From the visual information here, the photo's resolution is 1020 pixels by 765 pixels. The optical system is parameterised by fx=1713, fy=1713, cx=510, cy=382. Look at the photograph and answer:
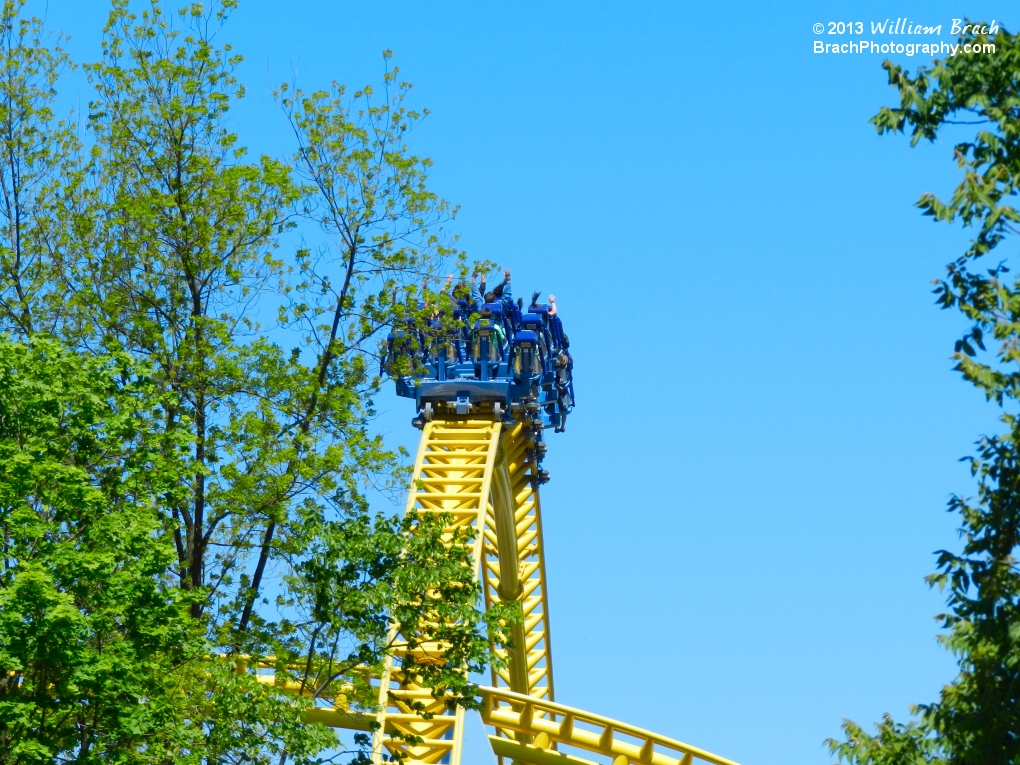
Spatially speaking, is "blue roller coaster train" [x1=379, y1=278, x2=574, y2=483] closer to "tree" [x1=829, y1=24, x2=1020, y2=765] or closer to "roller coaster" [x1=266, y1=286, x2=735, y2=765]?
"roller coaster" [x1=266, y1=286, x2=735, y2=765]

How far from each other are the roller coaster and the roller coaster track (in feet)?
0.07

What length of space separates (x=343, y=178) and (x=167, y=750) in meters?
7.25

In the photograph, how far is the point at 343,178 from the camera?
66.7ft

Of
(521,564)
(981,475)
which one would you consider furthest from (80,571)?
(521,564)

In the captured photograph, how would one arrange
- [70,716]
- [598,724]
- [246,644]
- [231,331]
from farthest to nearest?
[598,724] → [231,331] → [246,644] → [70,716]

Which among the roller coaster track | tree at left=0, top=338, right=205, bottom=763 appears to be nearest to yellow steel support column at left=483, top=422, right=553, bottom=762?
the roller coaster track

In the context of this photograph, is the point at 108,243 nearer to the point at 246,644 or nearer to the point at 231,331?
the point at 231,331

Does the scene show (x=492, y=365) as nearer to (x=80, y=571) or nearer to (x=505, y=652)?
(x=505, y=652)

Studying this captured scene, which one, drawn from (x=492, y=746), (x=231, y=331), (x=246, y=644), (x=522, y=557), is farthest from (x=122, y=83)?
(x=522, y=557)

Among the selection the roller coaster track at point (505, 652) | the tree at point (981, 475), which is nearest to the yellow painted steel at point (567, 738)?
the roller coaster track at point (505, 652)

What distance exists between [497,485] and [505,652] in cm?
284

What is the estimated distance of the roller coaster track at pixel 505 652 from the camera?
21297mm

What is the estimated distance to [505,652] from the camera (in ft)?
93.9

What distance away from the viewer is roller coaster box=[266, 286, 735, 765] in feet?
71.2
